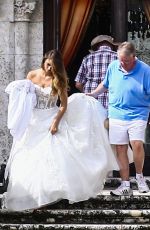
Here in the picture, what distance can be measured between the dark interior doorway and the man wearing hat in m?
1.12

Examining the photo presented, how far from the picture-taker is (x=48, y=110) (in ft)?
27.1

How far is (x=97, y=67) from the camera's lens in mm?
9328

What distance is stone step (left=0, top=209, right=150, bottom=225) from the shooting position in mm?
→ 7922

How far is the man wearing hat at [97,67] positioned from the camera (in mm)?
9308

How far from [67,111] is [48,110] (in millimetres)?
219

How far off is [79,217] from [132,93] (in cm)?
152

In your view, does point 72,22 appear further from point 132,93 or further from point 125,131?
point 125,131

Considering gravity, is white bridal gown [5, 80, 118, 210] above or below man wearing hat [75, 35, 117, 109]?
below

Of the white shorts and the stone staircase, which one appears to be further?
the white shorts

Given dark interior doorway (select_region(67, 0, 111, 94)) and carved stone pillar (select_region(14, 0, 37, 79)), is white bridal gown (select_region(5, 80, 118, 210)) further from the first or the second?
dark interior doorway (select_region(67, 0, 111, 94))

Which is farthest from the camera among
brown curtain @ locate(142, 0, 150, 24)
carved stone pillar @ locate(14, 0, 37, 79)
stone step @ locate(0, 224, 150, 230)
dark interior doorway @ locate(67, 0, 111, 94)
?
dark interior doorway @ locate(67, 0, 111, 94)

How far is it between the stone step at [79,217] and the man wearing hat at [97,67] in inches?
72.9

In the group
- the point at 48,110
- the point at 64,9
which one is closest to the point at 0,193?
the point at 48,110

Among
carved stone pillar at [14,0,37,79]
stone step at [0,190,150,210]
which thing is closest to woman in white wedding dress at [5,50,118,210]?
stone step at [0,190,150,210]
